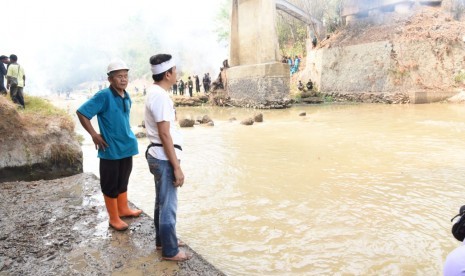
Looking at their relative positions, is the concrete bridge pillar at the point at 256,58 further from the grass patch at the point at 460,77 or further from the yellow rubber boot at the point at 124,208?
the yellow rubber boot at the point at 124,208

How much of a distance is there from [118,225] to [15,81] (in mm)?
6157

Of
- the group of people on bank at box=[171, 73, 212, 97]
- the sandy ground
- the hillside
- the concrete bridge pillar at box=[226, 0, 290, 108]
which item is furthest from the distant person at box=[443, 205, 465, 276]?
the group of people on bank at box=[171, 73, 212, 97]

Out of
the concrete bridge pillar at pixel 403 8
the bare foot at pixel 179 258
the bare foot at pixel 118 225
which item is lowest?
the bare foot at pixel 179 258

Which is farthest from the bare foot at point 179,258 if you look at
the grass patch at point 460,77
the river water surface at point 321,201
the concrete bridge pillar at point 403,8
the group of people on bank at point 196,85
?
the concrete bridge pillar at point 403,8

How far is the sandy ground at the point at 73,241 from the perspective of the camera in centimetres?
241

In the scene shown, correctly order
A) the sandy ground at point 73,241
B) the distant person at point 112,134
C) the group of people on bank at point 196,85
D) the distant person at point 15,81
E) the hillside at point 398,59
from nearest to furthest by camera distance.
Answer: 1. the sandy ground at point 73,241
2. the distant person at point 112,134
3. the distant person at point 15,81
4. the hillside at point 398,59
5. the group of people on bank at point 196,85

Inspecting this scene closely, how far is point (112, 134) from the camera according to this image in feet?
9.95

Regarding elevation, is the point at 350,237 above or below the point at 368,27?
below

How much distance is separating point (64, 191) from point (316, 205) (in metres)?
2.91

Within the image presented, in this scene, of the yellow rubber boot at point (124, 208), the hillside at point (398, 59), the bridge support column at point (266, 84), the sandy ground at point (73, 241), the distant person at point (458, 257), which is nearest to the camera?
the distant person at point (458, 257)

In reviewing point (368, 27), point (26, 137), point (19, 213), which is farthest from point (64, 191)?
point (368, 27)

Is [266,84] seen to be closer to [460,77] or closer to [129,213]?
[460,77]

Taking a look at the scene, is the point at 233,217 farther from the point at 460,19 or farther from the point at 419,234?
the point at 460,19

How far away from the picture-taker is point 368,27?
802 inches
